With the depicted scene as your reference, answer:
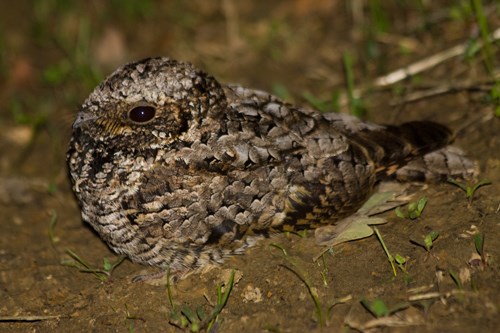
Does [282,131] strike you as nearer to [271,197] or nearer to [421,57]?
[271,197]

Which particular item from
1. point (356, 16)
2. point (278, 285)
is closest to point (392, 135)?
point (278, 285)

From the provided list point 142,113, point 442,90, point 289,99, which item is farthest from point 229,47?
point 142,113

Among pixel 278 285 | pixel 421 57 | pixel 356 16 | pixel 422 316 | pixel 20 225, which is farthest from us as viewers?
pixel 356 16

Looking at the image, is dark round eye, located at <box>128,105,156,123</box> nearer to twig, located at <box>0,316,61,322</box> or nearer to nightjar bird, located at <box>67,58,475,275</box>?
nightjar bird, located at <box>67,58,475,275</box>

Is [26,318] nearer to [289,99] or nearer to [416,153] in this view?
[416,153]

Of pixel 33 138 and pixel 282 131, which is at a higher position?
pixel 33 138

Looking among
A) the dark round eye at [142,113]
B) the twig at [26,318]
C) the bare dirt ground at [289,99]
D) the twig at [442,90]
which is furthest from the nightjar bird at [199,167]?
the twig at [442,90]

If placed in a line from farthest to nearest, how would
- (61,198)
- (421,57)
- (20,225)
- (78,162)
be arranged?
(421,57) < (61,198) < (20,225) < (78,162)

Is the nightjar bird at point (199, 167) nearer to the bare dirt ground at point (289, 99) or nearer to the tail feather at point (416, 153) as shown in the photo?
the tail feather at point (416, 153)
